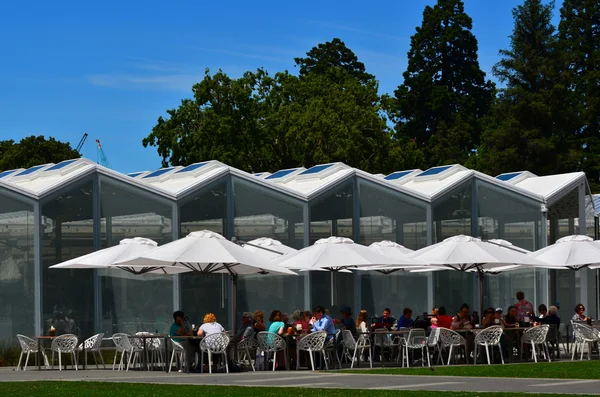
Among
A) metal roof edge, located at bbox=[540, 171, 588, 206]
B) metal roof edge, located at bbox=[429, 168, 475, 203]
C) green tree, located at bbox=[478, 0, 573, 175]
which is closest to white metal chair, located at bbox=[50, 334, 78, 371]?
metal roof edge, located at bbox=[429, 168, 475, 203]

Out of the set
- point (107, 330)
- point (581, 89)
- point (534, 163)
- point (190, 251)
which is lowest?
point (107, 330)

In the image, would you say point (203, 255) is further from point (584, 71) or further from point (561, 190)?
point (584, 71)

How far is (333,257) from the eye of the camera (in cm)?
2545

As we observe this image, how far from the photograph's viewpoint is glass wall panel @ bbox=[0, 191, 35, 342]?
85.8 feet

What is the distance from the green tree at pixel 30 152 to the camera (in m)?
78.2

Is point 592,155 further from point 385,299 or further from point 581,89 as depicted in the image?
point 385,299

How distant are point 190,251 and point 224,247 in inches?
27.7

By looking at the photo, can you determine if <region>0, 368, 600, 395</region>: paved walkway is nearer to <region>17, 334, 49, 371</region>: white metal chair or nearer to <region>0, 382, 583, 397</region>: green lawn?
<region>17, 334, 49, 371</region>: white metal chair

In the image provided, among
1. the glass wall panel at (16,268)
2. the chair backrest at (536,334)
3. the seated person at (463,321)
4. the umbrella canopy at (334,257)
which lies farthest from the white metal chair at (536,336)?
the glass wall panel at (16,268)

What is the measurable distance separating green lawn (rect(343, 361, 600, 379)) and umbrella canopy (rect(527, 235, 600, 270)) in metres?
3.88

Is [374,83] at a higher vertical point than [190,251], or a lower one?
higher

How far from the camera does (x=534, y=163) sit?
213 feet

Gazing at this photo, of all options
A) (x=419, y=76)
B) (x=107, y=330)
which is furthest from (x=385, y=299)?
(x=419, y=76)

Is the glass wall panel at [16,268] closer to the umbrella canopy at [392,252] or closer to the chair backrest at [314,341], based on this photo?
the chair backrest at [314,341]
